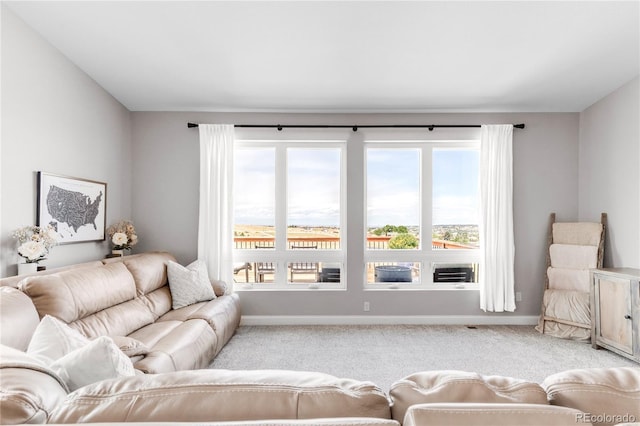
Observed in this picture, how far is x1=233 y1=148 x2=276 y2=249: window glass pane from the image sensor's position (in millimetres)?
4387

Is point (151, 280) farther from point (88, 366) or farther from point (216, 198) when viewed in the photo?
point (88, 366)

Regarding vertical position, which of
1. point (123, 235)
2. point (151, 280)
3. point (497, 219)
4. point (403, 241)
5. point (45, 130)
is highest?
point (45, 130)

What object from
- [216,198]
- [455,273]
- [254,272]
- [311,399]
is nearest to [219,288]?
[254,272]

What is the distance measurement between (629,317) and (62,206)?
5.33m

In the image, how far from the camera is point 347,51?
2990mm

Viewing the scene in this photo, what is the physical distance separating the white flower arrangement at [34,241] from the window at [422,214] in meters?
3.24

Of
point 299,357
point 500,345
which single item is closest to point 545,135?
point 500,345

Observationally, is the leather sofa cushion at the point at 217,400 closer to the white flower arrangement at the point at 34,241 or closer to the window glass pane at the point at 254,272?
the white flower arrangement at the point at 34,241

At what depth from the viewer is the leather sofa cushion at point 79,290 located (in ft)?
6.97

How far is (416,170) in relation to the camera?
14.5 ft

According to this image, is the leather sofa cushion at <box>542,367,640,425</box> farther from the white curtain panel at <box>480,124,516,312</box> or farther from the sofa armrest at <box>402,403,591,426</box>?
the white curtain panel at <box>480,124,516,312</box>

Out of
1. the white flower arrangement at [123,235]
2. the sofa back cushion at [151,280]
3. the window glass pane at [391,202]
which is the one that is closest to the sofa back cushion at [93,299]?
the sofa back cushion at [151,280]

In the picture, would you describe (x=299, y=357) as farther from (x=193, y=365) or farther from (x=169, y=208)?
(x=169, y=208)

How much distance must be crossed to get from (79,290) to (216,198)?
6.54 feet
